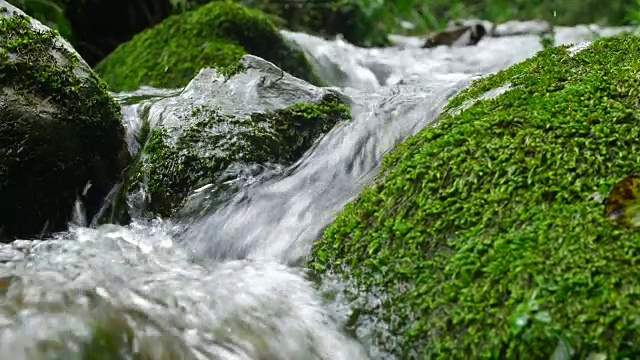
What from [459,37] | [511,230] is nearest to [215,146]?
[511,230]

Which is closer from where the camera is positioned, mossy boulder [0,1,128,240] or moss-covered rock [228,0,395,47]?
mossy boulder [0,1,128,240]

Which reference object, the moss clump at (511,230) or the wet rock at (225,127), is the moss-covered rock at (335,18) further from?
the moss clump at (511,230)

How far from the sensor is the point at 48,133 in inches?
120

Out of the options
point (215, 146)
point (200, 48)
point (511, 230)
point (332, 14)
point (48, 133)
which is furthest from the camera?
point (332, 14)

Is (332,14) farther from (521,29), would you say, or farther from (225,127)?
(225,127)

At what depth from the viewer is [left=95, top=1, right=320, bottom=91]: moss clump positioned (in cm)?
513

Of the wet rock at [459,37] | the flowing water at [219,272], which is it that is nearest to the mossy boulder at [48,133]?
the flowing water at [219,272]

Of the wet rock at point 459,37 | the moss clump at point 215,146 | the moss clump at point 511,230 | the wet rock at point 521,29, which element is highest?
the wet rock at point 459,37

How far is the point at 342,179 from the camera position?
3090mm

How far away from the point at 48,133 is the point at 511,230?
2357 mm

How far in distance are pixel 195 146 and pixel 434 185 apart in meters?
1.63

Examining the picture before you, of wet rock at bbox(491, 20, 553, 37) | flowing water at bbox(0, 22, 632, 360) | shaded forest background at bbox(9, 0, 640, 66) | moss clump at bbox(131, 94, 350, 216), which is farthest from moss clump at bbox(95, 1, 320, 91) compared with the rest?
wet rock at bbox(491, 20, 553, 37)

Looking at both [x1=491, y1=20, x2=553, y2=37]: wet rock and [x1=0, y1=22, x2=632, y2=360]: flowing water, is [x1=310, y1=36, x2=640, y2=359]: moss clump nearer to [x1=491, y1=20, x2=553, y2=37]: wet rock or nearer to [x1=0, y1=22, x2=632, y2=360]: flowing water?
[x1=0, y1=22, x2=632, y2=360]: flowing water

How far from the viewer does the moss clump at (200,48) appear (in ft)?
16.8
